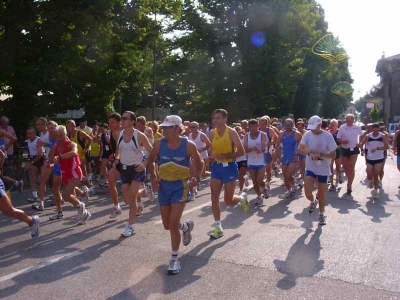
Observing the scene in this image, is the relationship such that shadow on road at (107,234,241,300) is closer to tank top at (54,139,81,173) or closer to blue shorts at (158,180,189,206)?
blue shorts at (158,180,189,206)

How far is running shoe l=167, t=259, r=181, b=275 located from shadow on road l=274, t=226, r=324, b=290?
3.82ft

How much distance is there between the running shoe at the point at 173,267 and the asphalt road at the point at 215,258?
0.09 meters

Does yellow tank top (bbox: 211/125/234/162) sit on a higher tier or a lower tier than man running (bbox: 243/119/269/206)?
higher

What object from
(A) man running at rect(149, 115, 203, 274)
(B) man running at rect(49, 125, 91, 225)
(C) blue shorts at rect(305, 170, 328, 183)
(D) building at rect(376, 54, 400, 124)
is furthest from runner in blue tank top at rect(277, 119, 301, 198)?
(D) building at rect(376, 54, 400, 124)

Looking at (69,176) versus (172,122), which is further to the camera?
(69,176)

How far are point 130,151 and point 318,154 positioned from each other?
312 cm

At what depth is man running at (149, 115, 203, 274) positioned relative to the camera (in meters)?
5.78

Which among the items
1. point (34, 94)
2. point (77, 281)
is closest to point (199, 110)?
point (34, 94)

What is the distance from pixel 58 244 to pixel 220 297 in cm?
311

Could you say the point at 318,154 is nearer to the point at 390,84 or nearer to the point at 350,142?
the point at 350,142

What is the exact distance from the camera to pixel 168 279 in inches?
215

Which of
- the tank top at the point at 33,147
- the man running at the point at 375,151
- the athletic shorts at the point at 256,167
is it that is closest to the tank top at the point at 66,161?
the tank top at the point at 33,147

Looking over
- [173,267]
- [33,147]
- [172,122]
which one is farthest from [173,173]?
[33,147]

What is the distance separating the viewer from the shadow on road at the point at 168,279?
4980mm
